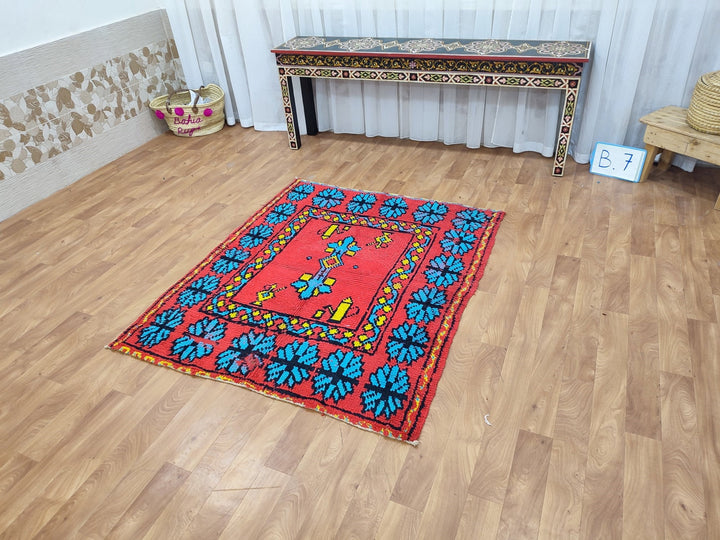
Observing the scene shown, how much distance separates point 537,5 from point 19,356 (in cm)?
298

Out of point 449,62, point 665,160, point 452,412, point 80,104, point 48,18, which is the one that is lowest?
point 452,412

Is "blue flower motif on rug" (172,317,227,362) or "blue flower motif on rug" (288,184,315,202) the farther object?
"blue flower motif on rug" (288,184,315,202)

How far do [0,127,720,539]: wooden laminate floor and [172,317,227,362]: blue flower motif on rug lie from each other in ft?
0.34

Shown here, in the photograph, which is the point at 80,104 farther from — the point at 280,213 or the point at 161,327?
the point at 161,327

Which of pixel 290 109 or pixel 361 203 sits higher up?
pixel 290 109

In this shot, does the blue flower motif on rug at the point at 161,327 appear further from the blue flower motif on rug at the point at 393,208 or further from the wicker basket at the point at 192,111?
the wicker basket at the point at 192,111

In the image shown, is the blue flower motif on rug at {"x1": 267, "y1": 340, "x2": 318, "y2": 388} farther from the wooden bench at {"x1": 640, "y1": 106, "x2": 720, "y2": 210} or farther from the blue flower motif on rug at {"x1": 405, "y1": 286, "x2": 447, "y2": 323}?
the wooden bench at {"x1": 640, "y1": 106, "x2": 720, "y2": 210}

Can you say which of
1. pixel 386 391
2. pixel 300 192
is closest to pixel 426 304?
pixel 386 391

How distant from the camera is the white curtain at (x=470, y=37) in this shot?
2.57m

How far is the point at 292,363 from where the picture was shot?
1832 mm

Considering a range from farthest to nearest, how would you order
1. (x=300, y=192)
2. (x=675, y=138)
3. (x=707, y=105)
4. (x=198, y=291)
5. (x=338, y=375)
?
(x=300, y=192) → (x=675, y=138) → (x=707, y=105) → (x=198, y=291) → (x=338, y=375)

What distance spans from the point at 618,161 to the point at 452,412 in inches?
75.0

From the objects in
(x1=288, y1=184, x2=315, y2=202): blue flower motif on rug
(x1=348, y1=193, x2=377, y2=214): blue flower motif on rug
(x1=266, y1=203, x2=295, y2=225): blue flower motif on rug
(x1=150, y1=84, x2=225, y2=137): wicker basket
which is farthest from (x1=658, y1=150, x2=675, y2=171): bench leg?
(x1=150, y1=84, x2=225, y2=137): wicker basket

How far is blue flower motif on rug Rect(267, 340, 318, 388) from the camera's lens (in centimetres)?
178
